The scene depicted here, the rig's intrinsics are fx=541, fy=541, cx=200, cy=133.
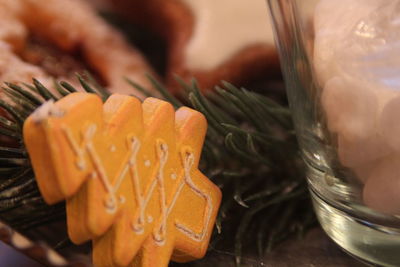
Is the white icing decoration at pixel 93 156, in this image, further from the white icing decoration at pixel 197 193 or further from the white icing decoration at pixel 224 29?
the white icing decoration at pixel 224 29

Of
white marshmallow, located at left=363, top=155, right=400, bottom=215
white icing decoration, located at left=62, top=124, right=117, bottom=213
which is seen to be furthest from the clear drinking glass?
white icing decoration, located at left=62, top=124, right=117, bottom=213

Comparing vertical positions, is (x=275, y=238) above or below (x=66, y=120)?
below

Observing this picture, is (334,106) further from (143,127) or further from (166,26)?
(166,26)

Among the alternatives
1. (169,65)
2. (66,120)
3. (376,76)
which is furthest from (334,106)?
(169,65)

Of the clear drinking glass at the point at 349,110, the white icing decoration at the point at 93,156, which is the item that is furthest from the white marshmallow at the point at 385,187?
the white icing decoration at the point at 93,156

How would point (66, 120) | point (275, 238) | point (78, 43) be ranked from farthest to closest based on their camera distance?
point (78, 43), point (275, 238), point (66, 120)

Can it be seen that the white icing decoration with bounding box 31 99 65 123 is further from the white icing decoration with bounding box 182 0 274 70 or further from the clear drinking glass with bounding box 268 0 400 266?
the white icing decoration with bounding box 182 0 274 70

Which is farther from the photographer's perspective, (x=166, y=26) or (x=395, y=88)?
(x=166, y=26)

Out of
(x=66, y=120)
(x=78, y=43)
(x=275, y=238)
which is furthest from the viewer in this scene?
(x=78, y=43)
